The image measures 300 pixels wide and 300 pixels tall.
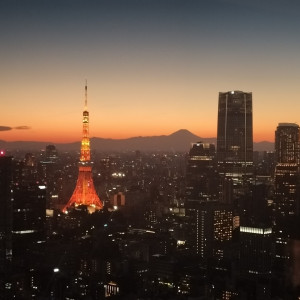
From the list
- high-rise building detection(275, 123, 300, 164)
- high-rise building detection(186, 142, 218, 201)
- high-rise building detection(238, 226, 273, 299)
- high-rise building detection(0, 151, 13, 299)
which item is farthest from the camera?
high-rise building detection(186, 142, 218, 201)

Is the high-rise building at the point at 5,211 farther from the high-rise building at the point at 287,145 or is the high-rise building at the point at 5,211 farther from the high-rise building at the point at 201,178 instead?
the high-rise building at the point at 287,145

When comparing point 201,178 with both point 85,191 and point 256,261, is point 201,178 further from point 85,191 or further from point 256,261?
point 256,261

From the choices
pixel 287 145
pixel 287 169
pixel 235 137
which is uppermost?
pixel 235 137

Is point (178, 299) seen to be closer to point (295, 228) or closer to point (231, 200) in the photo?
point (295, 228)

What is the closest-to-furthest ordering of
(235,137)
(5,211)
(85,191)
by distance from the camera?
(5,211) → (85,191) → (235,137)

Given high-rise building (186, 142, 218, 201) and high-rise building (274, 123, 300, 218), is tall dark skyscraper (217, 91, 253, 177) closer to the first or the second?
high-rise building (186, 142, 218, 201)

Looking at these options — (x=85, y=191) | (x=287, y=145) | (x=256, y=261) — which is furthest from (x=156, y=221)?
(x=256, y=261)

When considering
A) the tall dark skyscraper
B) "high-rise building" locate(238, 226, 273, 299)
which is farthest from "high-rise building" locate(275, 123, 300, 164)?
"high-rise building" locate(238, 226, 273, 299)
